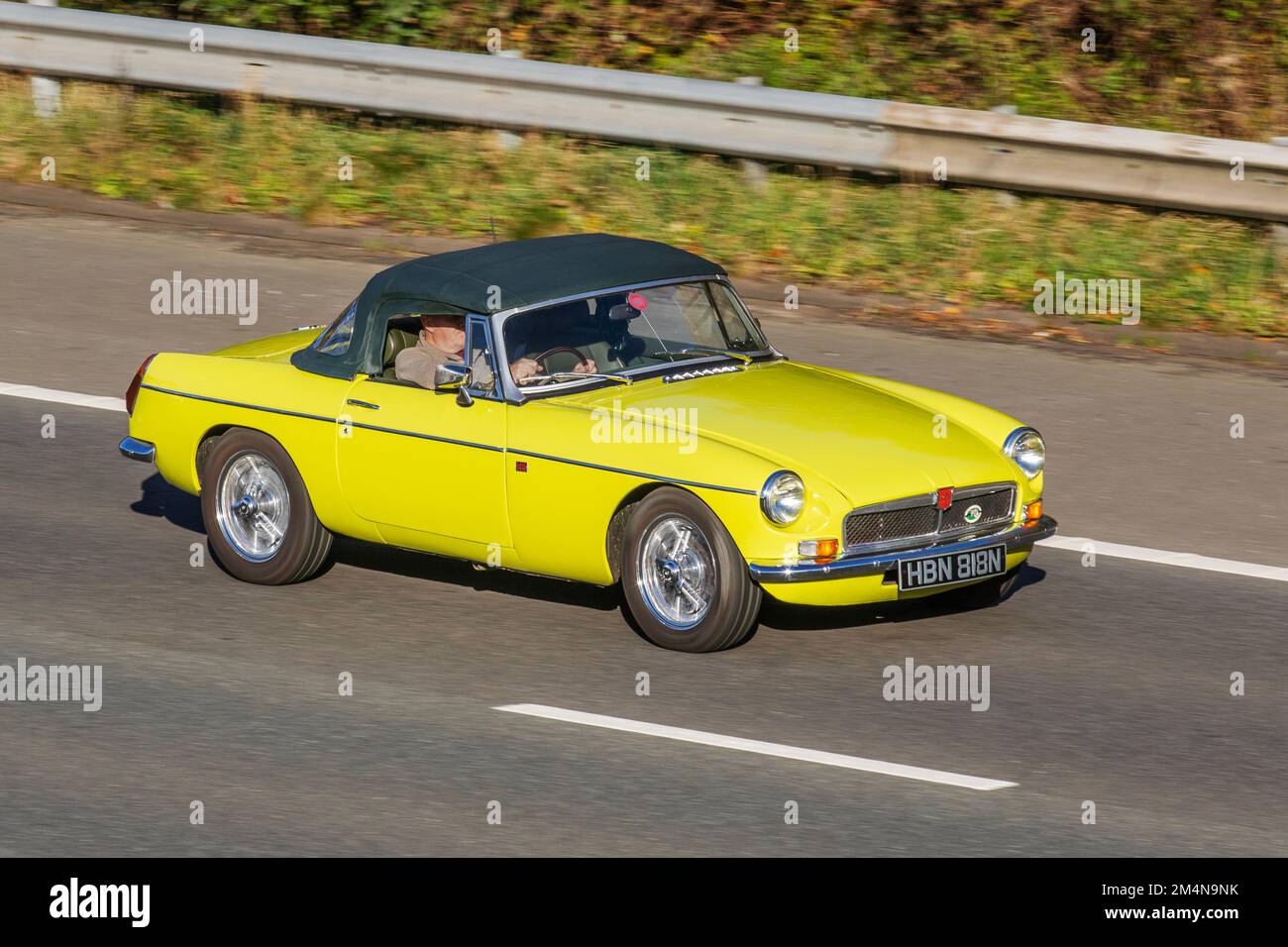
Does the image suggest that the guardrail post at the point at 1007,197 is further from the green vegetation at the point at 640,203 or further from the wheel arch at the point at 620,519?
the wheel arch at the point at 620,519

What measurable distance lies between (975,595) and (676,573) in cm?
156

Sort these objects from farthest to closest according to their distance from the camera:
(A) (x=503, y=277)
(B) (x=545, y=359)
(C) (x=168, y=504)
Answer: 1. (C) (x=168, y=504)
2. (A) (x=503, y=277)
3. (B) (x=545, y=359)

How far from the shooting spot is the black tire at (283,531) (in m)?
9.58

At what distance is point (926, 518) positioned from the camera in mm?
8586

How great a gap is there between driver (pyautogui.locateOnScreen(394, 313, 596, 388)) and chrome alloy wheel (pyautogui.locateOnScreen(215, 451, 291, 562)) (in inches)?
32.6

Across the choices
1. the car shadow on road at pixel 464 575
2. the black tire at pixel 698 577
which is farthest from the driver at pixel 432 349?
the black tire at pixel 698 577

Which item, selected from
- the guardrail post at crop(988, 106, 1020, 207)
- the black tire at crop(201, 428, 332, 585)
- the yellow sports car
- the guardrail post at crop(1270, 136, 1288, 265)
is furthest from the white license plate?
the guardrail post at crop(988, 106, 1020, 207)

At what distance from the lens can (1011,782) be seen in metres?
7.28

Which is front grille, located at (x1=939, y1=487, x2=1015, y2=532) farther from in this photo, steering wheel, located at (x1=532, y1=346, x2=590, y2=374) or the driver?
the driver

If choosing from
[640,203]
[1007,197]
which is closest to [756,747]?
[1007,197]

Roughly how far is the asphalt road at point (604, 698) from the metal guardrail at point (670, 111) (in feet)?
9.31

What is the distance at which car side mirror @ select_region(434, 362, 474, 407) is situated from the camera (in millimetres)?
9109

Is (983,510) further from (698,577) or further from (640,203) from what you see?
(640,203)

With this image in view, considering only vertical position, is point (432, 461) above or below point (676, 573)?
above
